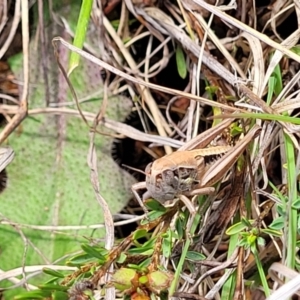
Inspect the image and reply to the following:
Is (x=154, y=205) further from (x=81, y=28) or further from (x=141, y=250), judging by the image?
(x=81, y=28)

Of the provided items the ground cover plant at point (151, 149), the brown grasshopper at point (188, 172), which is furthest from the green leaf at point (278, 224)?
the brown grasshopper at point (188, 172)

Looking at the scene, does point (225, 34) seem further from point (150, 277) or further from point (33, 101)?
point (150, 277)

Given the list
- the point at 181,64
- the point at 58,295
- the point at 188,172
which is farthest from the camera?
the point at 181,64

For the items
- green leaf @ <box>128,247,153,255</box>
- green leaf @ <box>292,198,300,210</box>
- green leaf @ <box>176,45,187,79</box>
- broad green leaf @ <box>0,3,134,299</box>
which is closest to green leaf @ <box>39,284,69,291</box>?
green leaf @ <box>128,247,153,255</box>

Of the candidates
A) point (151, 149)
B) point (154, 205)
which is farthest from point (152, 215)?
point (151, 149)

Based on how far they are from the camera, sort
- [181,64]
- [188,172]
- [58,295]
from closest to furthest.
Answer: [58,295], [188,172], [181,64]

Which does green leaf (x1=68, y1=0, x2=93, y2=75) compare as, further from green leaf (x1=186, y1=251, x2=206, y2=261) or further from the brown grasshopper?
green leaf (x1=186, y1=251, x2=206, y2=261)

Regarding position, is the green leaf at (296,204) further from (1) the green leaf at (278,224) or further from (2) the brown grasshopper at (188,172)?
(2) the brown grasshopper at (188,172)

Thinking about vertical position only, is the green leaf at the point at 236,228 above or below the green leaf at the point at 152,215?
below
